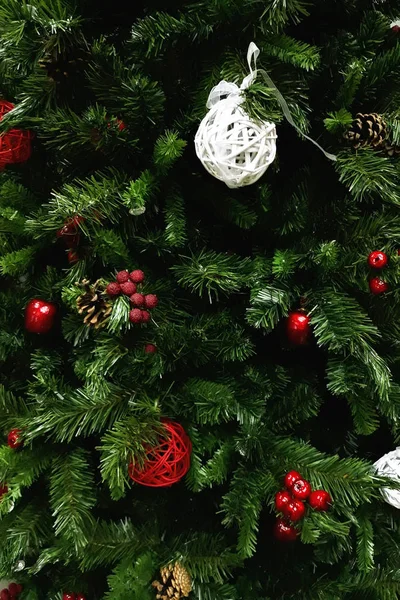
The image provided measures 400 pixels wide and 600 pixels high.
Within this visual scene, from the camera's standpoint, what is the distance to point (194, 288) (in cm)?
56

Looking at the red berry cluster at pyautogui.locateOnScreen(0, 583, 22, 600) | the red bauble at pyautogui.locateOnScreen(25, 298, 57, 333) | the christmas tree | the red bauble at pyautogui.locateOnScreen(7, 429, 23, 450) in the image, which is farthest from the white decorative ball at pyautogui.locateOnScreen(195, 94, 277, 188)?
the red berry cluster at pyautogui.locateOnScreen(0, 583, 22, 600)

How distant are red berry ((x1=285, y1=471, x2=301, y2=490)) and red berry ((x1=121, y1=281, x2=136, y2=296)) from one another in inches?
10.0

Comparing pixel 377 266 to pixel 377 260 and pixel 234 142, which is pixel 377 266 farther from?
pixel 234 142

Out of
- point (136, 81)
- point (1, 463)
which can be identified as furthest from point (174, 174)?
point (1, 463)

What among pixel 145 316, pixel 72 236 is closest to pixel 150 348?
pixel 145 316

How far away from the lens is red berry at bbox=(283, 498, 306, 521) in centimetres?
52

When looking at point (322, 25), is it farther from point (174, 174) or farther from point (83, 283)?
point (83, 283)

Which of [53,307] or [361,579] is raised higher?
[53,307]

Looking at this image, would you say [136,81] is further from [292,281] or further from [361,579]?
[361,579]

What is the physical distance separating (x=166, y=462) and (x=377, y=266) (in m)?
0.31

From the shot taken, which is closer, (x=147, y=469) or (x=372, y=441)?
(x=147, y=469)

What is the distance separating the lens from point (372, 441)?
72 centimetres

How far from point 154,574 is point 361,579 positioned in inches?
9.9

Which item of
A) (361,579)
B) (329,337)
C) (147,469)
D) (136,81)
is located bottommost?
(361,579)
